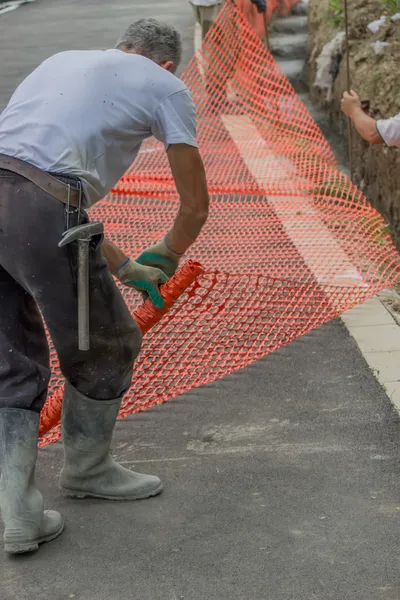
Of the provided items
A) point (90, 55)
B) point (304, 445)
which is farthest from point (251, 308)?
point (90, 55)

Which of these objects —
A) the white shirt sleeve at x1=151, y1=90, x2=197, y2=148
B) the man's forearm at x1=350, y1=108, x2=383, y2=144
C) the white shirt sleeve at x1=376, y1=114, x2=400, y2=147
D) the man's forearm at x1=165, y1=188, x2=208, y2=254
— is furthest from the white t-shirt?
the man's forearm at x1=350, y1=108, x2=383, y2=144

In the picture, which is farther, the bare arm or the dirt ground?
the dirt ground

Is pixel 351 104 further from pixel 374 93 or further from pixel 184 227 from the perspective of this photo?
pixel 374 93

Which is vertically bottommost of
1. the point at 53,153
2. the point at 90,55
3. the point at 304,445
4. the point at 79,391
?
the point at 304,445

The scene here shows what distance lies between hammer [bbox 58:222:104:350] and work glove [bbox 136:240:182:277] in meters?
0.59

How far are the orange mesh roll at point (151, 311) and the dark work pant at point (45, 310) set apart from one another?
0.44 m

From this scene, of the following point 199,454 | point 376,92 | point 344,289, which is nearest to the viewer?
point 199,454

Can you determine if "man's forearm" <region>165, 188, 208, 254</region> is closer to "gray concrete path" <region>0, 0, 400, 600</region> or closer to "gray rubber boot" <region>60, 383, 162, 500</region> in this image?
"gray rubber boot" <region>60, 383, 162, 500</region>

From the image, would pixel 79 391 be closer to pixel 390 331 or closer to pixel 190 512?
pixel 190 512

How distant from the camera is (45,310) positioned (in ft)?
11.2

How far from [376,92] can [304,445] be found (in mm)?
4454

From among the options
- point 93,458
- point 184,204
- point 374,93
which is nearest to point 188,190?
point 184,204

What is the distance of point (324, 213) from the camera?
711cm

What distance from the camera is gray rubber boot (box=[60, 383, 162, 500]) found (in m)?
3.67
